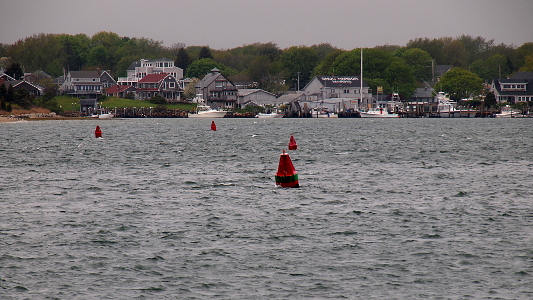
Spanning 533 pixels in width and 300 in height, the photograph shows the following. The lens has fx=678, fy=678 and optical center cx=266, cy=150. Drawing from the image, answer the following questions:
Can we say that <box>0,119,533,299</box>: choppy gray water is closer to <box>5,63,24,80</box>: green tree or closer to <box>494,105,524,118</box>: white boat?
<box>494,105,524,118</box>: white boat

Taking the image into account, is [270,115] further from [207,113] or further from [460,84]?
[460,84]

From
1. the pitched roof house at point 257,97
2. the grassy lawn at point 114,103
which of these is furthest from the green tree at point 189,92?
the pitched roof house at point 257,97

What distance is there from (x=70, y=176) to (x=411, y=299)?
85.4ft

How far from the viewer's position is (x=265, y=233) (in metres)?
20.4

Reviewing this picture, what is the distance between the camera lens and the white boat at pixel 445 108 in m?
154

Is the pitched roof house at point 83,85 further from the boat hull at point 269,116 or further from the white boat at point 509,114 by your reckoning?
the white boat at point 509,114

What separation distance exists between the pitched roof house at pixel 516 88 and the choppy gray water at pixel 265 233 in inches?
5165

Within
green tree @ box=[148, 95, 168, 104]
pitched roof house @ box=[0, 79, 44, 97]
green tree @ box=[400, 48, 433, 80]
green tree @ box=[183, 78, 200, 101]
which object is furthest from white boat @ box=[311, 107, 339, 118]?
pitched roof house @ box=[0, 79, 44, 97]

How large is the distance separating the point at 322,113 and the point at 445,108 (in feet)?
93.2

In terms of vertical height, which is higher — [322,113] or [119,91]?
[119,91]

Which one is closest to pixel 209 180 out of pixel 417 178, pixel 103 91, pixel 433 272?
pixel 417 178

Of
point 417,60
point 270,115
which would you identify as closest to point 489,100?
point 417,60

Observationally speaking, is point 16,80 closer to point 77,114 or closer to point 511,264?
point 77,114

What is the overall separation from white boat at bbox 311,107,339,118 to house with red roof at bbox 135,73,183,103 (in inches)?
1577
